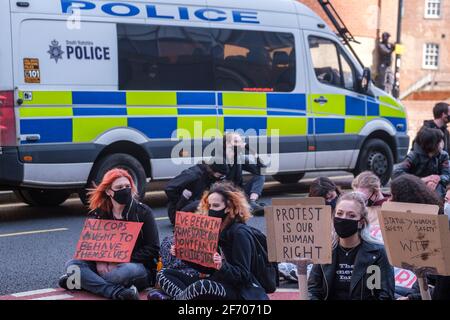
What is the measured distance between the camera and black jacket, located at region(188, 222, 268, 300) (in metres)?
5.58

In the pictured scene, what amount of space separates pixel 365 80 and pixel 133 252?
Answer: 23.6ft

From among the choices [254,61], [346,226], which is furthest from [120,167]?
[346,226]

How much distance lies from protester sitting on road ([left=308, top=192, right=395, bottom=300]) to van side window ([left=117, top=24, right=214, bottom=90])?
5808mm

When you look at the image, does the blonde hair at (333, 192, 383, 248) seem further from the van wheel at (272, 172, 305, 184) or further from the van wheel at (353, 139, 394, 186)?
the van wheel at (272, 172, 305, 184)

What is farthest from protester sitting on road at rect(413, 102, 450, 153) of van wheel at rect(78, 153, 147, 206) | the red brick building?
the red brick building

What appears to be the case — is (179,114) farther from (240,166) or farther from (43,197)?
(43,197)

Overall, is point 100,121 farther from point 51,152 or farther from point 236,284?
point 236,284

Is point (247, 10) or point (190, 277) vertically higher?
point (247, 10)

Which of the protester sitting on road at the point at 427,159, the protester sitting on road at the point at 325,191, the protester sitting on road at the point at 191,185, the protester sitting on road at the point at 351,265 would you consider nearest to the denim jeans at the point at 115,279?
the protester sitting on road at the point at 325,191

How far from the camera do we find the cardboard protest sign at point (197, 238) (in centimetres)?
555

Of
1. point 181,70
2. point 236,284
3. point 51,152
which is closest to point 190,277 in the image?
point 236,284

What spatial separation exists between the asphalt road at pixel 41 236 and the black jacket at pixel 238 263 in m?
2.00
